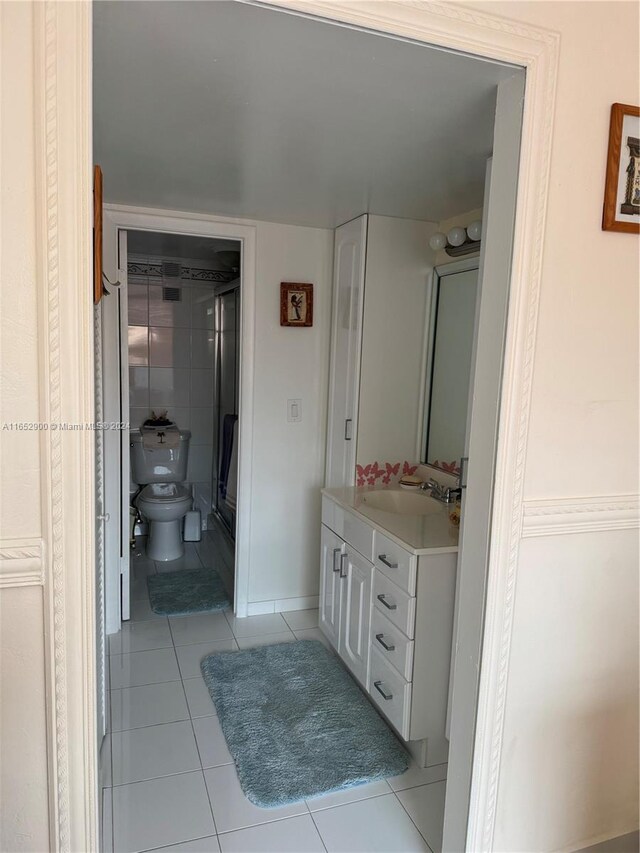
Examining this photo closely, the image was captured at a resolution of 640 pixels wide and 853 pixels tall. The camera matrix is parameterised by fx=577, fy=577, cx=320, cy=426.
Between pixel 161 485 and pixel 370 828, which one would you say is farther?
pixel 161 485

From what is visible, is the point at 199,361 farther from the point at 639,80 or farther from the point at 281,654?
the point at 639,80

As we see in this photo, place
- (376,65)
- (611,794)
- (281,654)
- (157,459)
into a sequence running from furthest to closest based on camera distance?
(157,459)
(281,654)
(611,794)
(376,65)

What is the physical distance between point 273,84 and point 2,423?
3.44 feet

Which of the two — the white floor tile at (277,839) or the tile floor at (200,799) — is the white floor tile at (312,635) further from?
the white floor tile at (277,839)

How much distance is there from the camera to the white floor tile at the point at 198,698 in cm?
241

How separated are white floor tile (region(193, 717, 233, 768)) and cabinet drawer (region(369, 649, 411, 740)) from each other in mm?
611

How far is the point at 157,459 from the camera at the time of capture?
4152 mm

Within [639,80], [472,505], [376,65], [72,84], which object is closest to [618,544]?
[472,505]

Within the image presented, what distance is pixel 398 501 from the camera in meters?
2.81

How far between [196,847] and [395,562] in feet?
3.60

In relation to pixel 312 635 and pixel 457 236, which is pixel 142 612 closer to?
pixel 312 635

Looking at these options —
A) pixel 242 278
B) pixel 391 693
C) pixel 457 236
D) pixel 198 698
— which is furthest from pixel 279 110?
pixel 198 698

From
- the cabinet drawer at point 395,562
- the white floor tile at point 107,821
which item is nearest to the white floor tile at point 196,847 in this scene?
the white floor tile at point 107,821

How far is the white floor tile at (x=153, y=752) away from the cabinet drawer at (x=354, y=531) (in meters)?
0.99
